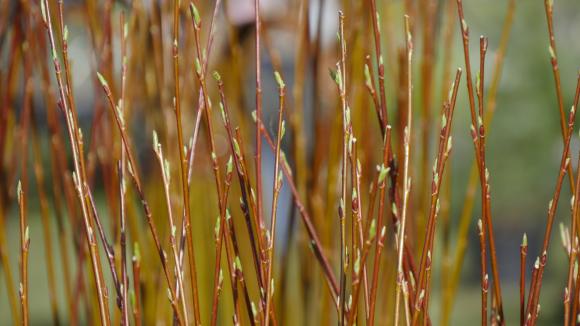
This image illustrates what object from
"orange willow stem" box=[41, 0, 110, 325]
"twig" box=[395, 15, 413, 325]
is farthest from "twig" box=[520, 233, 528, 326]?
"orange willow stem" box=[41, 0, 110, 325]

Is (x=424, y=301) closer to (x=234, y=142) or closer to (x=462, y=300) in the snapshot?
(x=234, y=142)

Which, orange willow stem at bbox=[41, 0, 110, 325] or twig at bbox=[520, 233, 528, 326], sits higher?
orange willow stem at bbox=[41, 0, 110, 325]

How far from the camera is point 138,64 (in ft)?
3.80

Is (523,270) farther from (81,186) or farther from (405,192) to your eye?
(81,186)

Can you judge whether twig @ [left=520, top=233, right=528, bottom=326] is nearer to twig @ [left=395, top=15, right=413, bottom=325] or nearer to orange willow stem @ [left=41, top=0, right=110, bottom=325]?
twig @ [left=395, top=15, right=413, bottom=325]

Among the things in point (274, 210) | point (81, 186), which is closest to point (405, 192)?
point (274, 210)

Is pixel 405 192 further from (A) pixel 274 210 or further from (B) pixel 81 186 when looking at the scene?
(B) pixel 81 186

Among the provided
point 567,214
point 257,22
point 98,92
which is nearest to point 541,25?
point 567,214

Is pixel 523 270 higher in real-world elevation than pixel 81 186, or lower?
lower

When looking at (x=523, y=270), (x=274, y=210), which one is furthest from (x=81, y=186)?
(x=523, y=270)

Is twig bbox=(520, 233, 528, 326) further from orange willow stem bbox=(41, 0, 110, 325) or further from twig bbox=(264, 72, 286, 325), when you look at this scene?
orange willow stem bbox=(41, 0, 110, 325)

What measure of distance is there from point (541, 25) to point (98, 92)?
211 centimetres

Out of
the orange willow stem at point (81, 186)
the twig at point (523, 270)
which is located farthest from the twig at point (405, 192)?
the orange willow stem at point (81, 186)

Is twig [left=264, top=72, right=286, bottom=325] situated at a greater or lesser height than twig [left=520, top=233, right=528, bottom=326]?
greater
